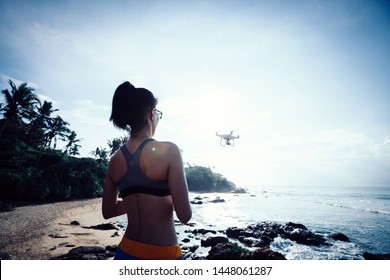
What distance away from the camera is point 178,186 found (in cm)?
132

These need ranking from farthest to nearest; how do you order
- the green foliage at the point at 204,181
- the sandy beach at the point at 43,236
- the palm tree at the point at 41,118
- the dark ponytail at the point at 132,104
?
the green foliage at the point at 204,181, the palm tree at the point at 41,118, the sandy beach at the point at 43,236, the dark ponytail at the point at 132,104

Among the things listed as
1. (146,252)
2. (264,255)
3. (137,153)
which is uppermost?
(137,153)

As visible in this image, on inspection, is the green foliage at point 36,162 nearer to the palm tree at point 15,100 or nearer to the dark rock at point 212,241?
the palm tree at point 15,100

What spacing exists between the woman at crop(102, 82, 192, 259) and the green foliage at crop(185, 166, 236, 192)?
84.3m

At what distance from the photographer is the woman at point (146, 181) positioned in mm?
1358

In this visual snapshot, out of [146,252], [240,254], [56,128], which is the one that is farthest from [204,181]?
[146,252]

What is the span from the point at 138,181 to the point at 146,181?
60 mm

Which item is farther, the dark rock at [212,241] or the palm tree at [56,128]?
the palm tree at [56,128]

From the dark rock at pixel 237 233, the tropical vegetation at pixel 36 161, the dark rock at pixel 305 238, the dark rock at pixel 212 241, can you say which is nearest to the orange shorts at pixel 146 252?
the dark rock at pixel 212 241

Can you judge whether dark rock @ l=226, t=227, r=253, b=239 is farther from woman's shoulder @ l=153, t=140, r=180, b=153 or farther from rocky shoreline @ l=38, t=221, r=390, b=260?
woman's shoulder @ l=153, t=140, r=180, b=153

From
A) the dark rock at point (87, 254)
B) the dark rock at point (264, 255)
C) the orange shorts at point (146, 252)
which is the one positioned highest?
the orange shorts at point (146, 252)

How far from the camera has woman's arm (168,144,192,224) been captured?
1.30 metres

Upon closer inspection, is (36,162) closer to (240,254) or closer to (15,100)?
(15,100)
